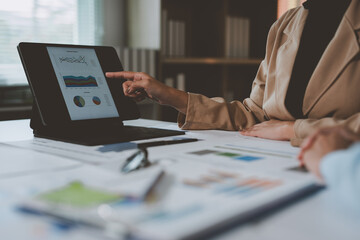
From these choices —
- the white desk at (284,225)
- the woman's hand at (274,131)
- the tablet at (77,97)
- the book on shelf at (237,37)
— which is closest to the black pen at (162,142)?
the tablet at (77,97)

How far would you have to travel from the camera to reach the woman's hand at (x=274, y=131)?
108 cm

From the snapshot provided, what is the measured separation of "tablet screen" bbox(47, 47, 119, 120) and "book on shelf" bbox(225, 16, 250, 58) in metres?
2.01

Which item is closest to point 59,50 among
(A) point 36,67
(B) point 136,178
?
(A) point 36,67

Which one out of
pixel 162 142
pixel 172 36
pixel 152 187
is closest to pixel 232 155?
A: pixel 162 142

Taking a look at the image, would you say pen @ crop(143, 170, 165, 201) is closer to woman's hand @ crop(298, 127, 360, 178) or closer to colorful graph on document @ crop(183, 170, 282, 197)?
colorful graph on document @ crop(183, 170, 282, 197)

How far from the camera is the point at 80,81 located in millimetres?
1126

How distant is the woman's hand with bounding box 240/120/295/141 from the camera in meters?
1.08

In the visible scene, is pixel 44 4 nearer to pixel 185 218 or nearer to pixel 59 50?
pixel 59 50

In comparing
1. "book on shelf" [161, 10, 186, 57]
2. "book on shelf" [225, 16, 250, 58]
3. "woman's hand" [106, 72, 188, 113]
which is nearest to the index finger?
"woman's hand" [106, 72, 188, 113]

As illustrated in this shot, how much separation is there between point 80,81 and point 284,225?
2.69ft

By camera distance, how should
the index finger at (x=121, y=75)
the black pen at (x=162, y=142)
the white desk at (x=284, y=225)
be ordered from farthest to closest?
the index finger at (x=121, y=75) → the black pen at (x=162, y=142) → the white desk at (x=284, y=225)

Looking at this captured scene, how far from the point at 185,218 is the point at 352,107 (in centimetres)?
87

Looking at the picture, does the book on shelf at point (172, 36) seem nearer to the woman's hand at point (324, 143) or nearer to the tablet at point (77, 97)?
the tablet at point (77, 97)

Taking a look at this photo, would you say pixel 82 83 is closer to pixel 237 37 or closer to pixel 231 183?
pixel 231 183
